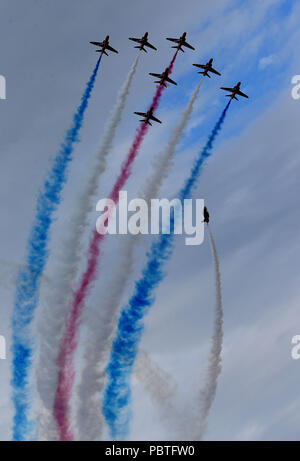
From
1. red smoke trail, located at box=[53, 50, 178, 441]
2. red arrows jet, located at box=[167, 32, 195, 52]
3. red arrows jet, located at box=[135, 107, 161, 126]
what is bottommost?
red smoke trail, located at box=[53, 50, 178, 441]

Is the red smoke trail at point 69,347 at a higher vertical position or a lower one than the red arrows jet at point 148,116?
lower

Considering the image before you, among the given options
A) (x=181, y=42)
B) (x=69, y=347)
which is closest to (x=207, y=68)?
(x=181, y=42)

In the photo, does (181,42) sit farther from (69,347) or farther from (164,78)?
(69,347)

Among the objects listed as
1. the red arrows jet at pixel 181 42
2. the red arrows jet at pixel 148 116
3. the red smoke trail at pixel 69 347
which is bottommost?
the red smoke trail at pixel 69 347

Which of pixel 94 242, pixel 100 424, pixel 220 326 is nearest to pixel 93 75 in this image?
pixel 94 242

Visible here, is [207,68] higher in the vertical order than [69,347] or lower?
higher

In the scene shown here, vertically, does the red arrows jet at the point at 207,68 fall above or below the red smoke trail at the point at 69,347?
above

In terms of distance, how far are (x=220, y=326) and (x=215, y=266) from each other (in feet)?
27.9

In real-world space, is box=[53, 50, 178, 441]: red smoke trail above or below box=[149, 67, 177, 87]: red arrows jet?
below

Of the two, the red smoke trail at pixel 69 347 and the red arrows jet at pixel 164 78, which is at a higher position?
the red arrows jet at pixel 164 78

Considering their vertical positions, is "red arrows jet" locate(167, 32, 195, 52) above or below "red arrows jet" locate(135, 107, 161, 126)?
above
